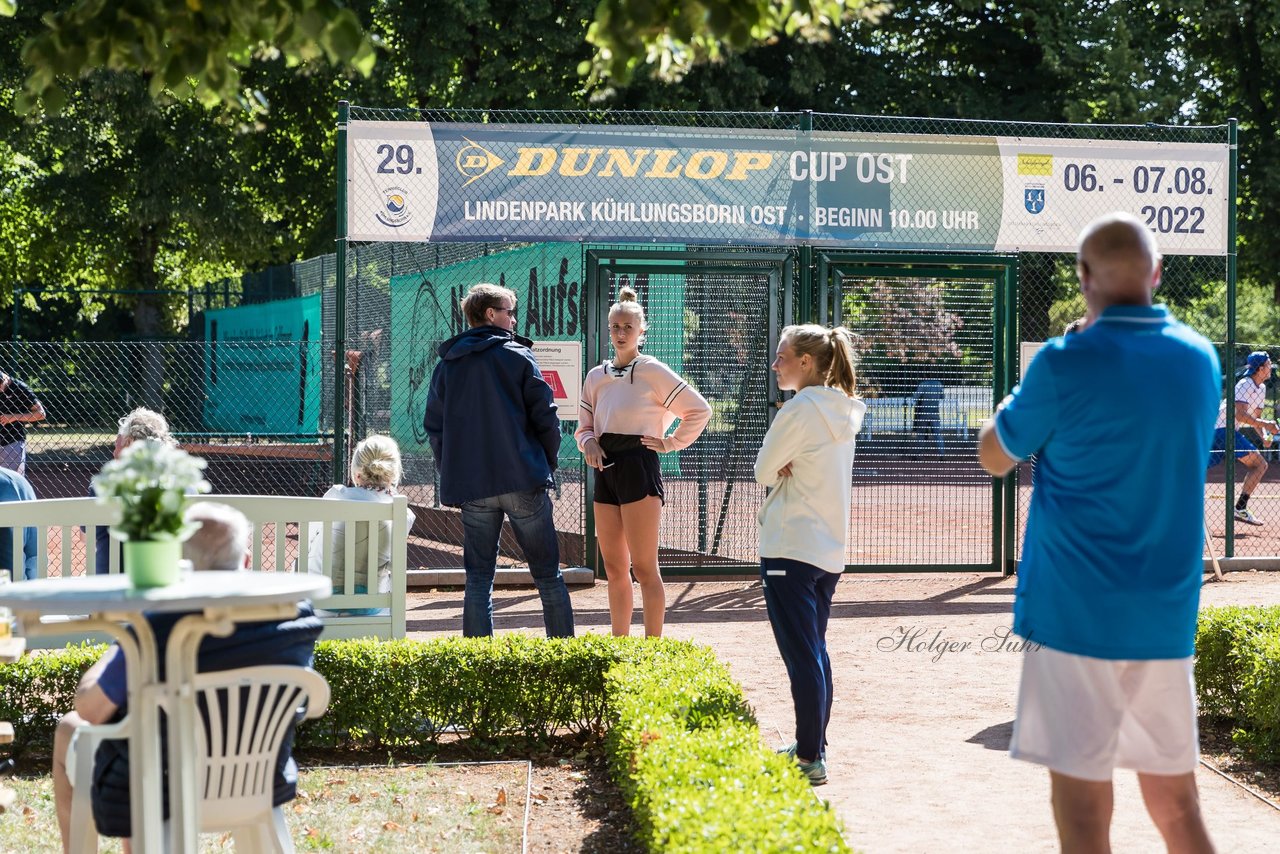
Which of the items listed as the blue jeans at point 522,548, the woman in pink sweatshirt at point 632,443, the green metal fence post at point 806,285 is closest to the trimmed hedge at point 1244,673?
the woman in pink sweatshirt at point 632,443

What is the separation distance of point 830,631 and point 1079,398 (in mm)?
5953

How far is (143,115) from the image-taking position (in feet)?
72.1

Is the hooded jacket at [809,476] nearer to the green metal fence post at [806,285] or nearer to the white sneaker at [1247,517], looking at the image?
the green metal fence post at [806,285]

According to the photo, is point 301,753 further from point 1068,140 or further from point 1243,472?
point 1243,472

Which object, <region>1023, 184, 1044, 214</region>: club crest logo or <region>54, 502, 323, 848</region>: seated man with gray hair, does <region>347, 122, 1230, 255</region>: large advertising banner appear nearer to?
<region>1023, 184, 1044, 214</region>: club crest logo

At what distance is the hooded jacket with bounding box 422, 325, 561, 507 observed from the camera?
6848 mm

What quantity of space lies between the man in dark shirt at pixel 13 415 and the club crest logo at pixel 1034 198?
7.63m

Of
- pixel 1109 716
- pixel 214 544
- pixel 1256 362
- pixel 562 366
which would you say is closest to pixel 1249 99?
pixel 1256 362

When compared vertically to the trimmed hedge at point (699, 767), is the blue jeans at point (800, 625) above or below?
above

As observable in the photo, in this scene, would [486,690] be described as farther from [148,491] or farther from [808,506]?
[148,491]

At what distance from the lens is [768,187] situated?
34.2ft

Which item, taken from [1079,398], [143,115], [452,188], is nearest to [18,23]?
[143,115]

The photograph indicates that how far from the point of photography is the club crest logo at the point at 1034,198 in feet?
35.4

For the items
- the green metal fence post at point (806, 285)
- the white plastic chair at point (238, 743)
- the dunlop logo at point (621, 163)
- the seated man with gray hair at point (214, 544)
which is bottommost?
the white plastic chair at point (238, 743)
